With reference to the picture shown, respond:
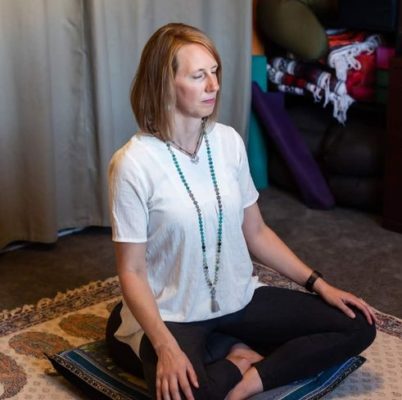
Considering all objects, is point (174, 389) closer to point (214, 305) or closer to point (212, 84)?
point (214, 305)

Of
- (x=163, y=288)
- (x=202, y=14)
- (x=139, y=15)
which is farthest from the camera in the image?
(x=202, y=14)

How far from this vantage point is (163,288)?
186 centimetres

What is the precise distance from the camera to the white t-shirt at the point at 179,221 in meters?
1.77

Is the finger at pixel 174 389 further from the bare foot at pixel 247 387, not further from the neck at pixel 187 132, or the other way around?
the neck at pixel 187 132

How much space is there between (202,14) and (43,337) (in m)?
1.49

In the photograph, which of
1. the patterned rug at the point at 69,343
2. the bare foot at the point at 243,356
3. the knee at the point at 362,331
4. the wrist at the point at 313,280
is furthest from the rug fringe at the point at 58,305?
the knee at the point at 362,331

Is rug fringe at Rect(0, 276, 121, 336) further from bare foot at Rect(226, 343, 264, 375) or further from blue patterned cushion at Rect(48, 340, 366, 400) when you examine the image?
bare foot at Rect(226, 343, 264, 375)

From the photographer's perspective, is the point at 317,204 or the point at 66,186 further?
the point at 317,204

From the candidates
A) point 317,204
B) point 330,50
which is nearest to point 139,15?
point 330,50

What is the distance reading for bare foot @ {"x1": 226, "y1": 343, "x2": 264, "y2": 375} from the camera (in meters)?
1.88

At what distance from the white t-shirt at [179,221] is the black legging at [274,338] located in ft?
0.15

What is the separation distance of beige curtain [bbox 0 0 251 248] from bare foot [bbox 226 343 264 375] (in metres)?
1.13

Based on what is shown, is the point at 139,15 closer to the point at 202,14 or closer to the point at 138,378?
the point at 202,14

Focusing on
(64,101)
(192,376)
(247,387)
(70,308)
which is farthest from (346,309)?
(64,101)
